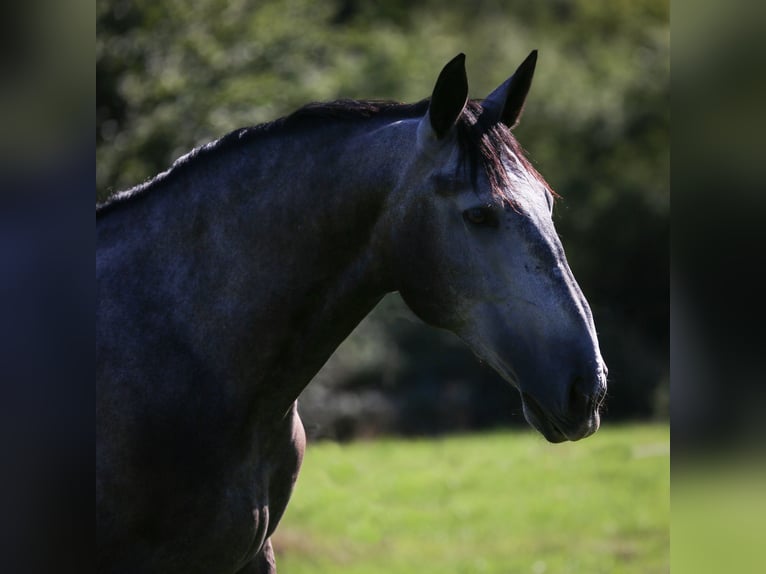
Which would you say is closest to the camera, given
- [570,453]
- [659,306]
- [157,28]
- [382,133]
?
[382,133]

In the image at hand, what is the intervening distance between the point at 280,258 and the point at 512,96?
87 cm

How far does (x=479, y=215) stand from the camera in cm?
240

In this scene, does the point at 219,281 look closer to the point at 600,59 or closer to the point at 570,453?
the point at 570,453

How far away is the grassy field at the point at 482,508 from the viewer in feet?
23.0

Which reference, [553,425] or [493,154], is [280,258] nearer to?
[493,154]

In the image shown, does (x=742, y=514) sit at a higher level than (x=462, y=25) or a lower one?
higher

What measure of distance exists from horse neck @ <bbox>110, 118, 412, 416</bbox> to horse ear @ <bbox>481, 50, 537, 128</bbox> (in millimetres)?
355

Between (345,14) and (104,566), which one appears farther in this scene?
(345,14)

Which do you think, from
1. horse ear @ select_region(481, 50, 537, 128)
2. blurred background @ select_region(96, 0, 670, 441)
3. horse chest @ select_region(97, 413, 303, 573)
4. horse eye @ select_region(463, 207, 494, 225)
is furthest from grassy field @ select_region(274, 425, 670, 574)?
horse eye @ select_region(463, 207, 494, 225)

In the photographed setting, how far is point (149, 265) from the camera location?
2660 mm

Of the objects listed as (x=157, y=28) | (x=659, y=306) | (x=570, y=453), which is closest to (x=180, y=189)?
(x=157, y=28)

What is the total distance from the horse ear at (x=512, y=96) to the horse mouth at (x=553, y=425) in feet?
2.75

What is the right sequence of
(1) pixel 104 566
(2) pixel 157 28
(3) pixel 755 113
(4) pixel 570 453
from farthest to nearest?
(4) pixel 570 453
(2) pixel 157 28
(1) pixel 104 566
(3) pixel 755 113

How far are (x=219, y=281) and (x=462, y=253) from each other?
0.73 meters
